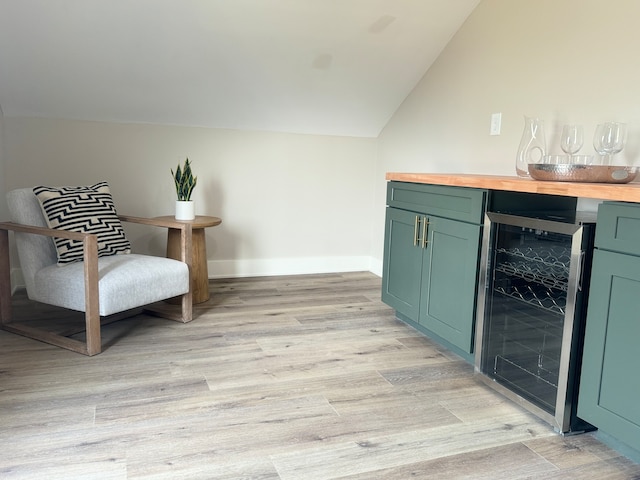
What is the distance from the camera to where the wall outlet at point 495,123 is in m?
2.83

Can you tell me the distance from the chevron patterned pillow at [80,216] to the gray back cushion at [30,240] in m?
0.08

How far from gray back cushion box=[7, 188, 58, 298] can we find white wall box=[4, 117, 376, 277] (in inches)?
35.0

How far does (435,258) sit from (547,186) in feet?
2.59

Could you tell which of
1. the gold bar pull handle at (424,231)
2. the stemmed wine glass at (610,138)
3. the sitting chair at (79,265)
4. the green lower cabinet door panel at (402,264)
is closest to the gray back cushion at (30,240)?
the sitting chair at (79,265)

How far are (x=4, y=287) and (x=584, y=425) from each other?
2.77 metres

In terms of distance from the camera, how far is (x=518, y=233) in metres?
2.06

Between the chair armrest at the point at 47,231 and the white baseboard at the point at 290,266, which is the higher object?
the chair armrest at the point at 47,231

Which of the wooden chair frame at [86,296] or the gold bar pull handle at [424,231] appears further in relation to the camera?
the gold bar pull handle at [424,231]

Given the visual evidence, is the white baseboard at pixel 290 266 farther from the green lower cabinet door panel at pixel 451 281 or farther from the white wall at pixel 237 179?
the green lower cabinet door panel at pixel 451 281

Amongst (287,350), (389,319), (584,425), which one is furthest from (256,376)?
(584,425)

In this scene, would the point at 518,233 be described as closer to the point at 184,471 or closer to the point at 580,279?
the point at 580,279

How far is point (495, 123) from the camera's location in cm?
286

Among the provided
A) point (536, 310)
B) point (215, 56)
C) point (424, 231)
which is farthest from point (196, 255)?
point (536, 310)

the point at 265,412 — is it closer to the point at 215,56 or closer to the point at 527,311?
the point at 527,311
